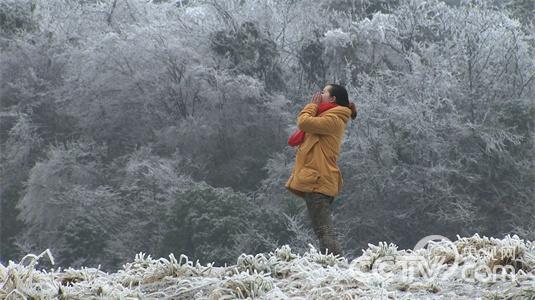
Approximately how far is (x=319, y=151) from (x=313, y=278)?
3.76 m

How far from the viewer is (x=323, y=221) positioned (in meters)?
7.14

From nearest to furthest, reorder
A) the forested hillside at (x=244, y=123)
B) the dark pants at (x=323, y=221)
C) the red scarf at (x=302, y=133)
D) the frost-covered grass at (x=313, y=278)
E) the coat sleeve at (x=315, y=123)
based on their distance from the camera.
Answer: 1. the frost-covered grass at (x=313, y=278)
2. the dark pants at (x=323, y=221)
3. the coat sleeve at (x=315, y=123)
4. the red scarf at (x=302, y=133)
5. the forested hillside at (x=244, y=123)

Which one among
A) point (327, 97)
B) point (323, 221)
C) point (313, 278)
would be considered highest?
point (327, 97)

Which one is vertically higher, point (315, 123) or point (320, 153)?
point (315, 123)

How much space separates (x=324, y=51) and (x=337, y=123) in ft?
70.1

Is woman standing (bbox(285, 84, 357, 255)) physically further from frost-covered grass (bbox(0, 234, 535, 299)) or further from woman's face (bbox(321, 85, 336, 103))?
frost-covered grass (bbox(0, 234, 535, 299))

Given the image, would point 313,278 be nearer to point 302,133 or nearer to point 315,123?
point 315,123

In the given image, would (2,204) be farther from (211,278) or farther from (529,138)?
(211,278)

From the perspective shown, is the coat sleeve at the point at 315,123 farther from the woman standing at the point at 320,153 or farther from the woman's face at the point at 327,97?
the woman's face at the point at 327,97

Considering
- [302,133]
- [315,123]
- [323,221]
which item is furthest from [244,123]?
[323,221]

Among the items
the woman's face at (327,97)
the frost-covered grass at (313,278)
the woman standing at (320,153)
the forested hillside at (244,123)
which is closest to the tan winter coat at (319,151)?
the woman standing at (320,153)

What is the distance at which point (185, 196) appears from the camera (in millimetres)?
24109

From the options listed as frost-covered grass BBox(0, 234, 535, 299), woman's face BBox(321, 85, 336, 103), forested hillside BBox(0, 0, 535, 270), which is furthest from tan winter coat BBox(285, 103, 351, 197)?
forested hillside BBox(0, 0, 535, 270)

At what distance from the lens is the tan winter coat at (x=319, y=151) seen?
23.9 ft
